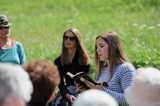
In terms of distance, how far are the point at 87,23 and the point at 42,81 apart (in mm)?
11222

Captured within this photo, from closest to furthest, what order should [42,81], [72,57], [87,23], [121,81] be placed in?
[42,81] < [121,81] < [72,57] < [87,23]

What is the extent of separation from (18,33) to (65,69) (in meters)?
7.25

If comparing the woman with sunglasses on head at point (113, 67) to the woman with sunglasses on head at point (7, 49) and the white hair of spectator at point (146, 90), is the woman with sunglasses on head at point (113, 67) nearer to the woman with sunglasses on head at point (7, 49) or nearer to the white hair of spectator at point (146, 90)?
the woman with sunglasses on head at point (7, 49)

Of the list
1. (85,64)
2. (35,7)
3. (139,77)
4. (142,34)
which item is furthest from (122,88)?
(35,7)

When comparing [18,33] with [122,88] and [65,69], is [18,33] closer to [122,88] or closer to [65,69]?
[65,69]

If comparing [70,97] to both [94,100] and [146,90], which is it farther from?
[94,100]

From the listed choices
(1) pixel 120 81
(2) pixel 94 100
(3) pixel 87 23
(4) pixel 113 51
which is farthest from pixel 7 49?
(3) pixel 87 23

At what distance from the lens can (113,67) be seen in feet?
19.7

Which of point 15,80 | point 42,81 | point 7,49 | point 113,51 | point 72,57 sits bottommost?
point 72,57

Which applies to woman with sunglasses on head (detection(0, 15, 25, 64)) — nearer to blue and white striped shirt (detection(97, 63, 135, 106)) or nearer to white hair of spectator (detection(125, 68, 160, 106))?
blue and white striped shirt (detection(97, 63, 135, 106))

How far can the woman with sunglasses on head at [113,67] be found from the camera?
5789mm

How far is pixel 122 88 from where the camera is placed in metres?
5.82

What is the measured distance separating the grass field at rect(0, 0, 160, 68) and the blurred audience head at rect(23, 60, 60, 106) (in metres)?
6.04

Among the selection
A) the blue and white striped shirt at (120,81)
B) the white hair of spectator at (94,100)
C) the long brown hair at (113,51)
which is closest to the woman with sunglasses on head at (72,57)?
the long brown hair at (113,51)
